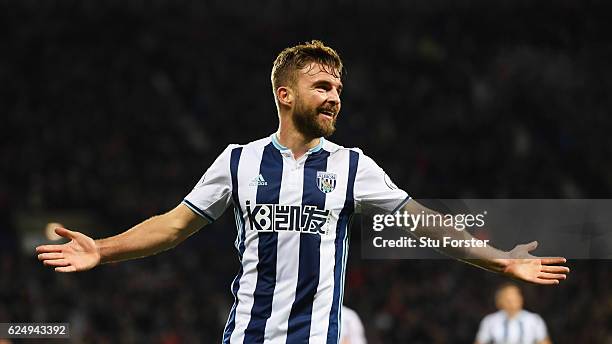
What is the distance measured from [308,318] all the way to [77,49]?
15961 millimetres

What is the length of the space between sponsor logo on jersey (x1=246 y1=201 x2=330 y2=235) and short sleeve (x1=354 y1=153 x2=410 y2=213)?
0.16 metres

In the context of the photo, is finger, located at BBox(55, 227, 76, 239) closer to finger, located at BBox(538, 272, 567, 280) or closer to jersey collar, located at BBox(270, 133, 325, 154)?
jersey collar, located at BBox(270, 133, 325, 154)

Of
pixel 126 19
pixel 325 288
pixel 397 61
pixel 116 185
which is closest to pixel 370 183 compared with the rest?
pixel 325 288

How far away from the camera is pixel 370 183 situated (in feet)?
12.0

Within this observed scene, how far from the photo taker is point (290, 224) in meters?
3.53

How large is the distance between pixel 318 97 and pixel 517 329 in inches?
260

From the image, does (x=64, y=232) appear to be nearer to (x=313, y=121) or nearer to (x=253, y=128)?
(x=313, y=121)

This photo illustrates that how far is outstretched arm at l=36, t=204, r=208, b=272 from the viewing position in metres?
3.44

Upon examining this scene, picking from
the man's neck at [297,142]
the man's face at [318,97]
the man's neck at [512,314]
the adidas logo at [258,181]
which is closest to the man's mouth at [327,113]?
the man's face at [318,97]

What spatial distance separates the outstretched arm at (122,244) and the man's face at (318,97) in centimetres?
57

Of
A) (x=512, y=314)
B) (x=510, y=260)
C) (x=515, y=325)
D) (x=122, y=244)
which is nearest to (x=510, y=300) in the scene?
(x=512, y=314)

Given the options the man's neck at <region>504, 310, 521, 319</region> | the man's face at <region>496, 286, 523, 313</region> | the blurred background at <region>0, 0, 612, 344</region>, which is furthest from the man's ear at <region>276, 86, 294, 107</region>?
the blurred background at <region>0, 0, 612, 344</region>

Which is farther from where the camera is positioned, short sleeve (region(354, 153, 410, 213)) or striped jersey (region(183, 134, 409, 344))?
short sleeve (region(354, 153, 410, 213))

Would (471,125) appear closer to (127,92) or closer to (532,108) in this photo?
(532,108)
